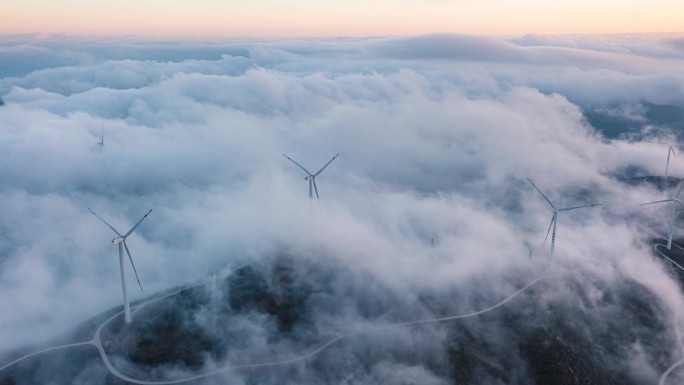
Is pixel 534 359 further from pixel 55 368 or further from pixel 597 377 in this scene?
pixel 55 368

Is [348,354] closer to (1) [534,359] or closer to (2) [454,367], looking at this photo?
(2) [454,367]

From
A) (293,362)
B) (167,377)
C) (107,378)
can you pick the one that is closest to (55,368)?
(107,378)

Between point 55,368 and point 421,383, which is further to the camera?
point 55,368

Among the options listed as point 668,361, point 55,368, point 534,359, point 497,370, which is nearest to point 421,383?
→ point 497,370

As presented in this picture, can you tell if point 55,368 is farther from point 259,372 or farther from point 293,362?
point 293,362

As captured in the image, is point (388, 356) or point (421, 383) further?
point (388, 356)

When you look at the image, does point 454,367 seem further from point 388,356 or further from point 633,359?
point 633,359

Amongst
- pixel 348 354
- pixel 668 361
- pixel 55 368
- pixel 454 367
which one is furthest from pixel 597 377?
pixel 55 368
